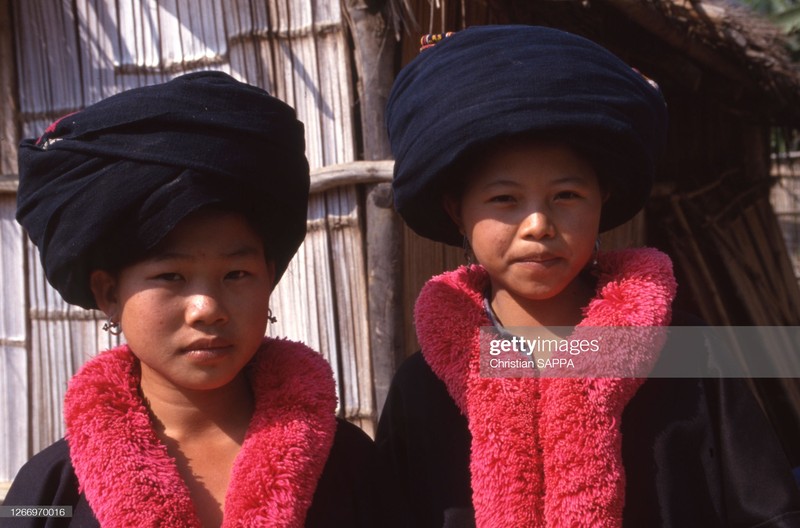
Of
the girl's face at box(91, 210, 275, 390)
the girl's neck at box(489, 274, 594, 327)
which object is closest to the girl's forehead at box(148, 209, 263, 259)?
the girl's face at box(91, 210, 275, 390)

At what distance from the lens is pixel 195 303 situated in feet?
4.67

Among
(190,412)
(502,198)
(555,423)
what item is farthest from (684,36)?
(190,412)

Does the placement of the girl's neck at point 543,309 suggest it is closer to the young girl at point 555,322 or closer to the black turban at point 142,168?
the young girl at point 555,322

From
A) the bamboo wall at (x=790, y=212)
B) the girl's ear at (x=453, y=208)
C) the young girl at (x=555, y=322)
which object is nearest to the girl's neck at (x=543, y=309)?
the young girl at (x=555, y=322)

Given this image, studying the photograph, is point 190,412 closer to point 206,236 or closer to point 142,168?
point 206,236

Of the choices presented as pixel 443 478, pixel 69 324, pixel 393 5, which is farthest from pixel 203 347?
pixel 69 324

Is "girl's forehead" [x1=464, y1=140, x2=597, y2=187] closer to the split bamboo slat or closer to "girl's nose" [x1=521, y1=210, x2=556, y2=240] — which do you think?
"girl's nose" [x1=521, y1=210, x2=556, y2=240]

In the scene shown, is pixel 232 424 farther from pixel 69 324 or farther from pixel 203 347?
pixel 69 324

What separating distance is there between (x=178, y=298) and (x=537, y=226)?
70 cm

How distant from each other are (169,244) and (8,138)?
2208 mm

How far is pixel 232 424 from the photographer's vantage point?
1.60 metres

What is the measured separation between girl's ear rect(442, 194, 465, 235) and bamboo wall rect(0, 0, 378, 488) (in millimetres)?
1095

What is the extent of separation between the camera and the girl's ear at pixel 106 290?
152 cm

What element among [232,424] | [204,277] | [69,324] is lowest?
[232,424]
